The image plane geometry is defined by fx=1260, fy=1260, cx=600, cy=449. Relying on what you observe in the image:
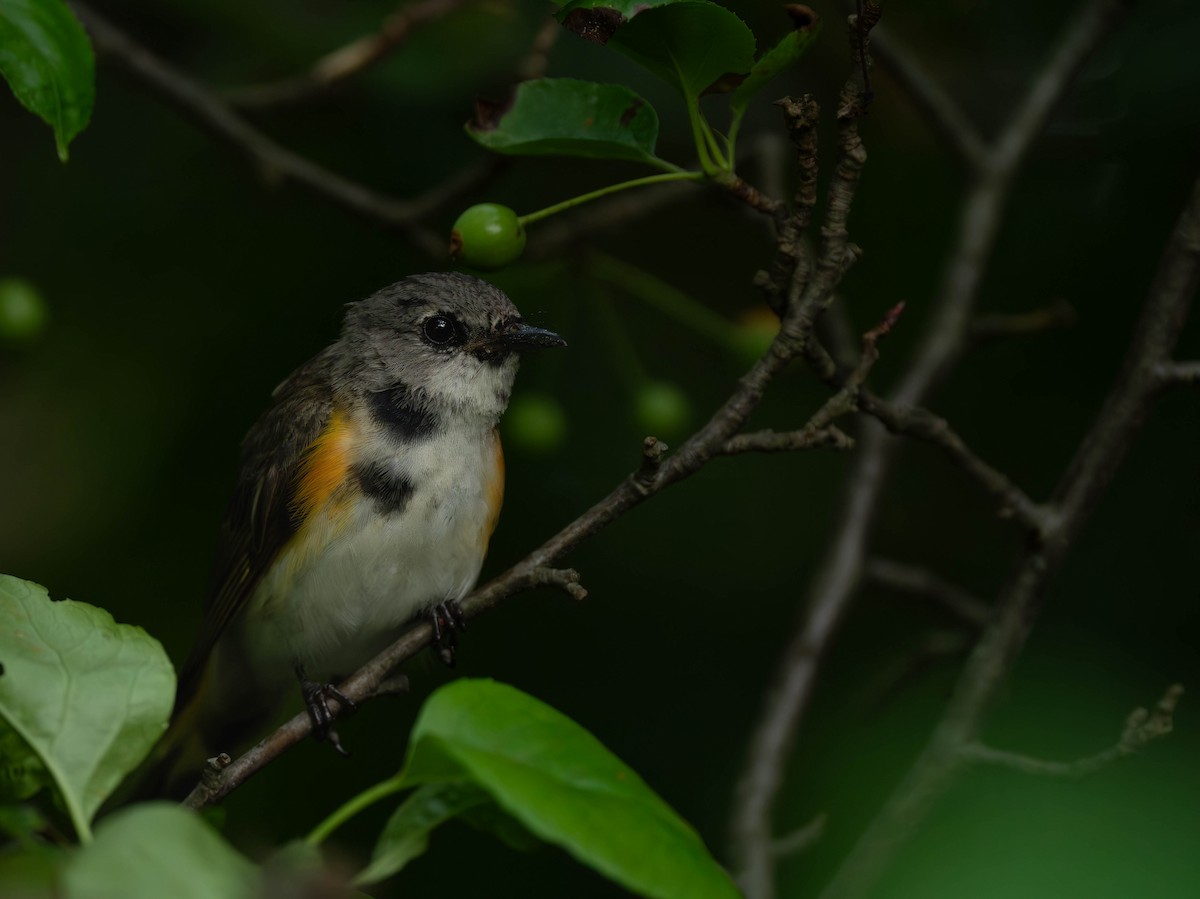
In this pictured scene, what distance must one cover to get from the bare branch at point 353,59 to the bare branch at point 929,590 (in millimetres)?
2446

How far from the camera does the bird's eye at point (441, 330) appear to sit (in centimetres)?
398

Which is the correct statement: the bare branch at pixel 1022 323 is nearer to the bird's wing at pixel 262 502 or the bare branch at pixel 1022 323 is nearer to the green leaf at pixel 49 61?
the bird's wing at pixel 262 502

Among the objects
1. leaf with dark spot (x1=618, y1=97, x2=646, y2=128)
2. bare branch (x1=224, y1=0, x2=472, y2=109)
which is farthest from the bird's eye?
leaf with dark spot (x1=618, y1=97, x2=646, y2=128)

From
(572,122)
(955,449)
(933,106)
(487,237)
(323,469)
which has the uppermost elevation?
(933,106)

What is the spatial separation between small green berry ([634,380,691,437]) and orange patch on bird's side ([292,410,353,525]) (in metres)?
0.94

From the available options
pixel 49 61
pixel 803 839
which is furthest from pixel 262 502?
pixel 49 61

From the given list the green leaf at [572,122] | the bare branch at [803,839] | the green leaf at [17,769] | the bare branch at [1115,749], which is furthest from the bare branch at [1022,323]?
the green leaf at [17,769]

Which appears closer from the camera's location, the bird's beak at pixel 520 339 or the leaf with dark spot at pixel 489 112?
the leaf with dark spot at pixel 489 112

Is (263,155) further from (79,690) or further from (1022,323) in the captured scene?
(79,690)

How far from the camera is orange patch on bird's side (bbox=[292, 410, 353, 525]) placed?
382 cm

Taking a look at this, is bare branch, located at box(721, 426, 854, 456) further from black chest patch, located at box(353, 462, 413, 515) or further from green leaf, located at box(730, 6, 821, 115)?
black chest patch, located at box(353, 462, 413, 515)

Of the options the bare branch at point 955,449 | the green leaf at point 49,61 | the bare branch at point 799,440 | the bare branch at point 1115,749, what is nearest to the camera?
the green leaf at point 49,61

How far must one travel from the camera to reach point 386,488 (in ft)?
12.3

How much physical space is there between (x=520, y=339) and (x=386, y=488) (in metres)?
0.61
